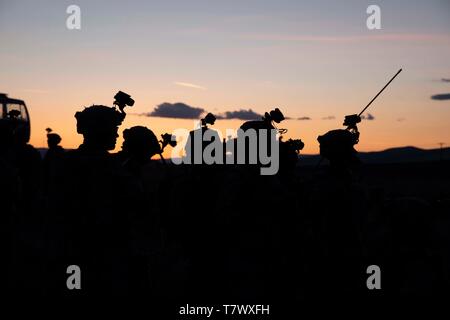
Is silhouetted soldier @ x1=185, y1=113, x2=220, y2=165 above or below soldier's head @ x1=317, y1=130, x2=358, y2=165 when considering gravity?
above

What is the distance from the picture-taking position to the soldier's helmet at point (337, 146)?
6.25 metres

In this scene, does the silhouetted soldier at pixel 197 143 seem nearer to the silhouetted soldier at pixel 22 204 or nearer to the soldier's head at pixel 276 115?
the soldier's head at pixel 276 115

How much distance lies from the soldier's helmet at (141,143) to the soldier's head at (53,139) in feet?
27.9

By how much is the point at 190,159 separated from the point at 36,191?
23.6 ft

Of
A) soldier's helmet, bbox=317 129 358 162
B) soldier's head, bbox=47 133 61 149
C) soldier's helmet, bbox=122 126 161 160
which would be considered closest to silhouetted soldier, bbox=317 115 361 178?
soldier's helmet, bbox=317 129 358 162

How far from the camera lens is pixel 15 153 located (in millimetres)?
13148

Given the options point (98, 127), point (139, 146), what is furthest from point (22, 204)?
point (98, 127)

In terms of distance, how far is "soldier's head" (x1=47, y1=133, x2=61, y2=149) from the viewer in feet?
51.1

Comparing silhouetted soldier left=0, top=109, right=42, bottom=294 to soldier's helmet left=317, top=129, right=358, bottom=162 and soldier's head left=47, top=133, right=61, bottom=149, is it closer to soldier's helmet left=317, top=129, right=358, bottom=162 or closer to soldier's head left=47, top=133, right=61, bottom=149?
soldier's head left=47, top=133, right=61, bottom=149

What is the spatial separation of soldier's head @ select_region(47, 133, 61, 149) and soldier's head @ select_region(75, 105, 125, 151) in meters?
10.6

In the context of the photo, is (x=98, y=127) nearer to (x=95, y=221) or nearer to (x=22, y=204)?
(x=95, y=221)

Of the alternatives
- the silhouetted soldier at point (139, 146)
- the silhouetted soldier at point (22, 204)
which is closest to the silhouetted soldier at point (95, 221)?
the silhouetted soldier at point (22, 204)
